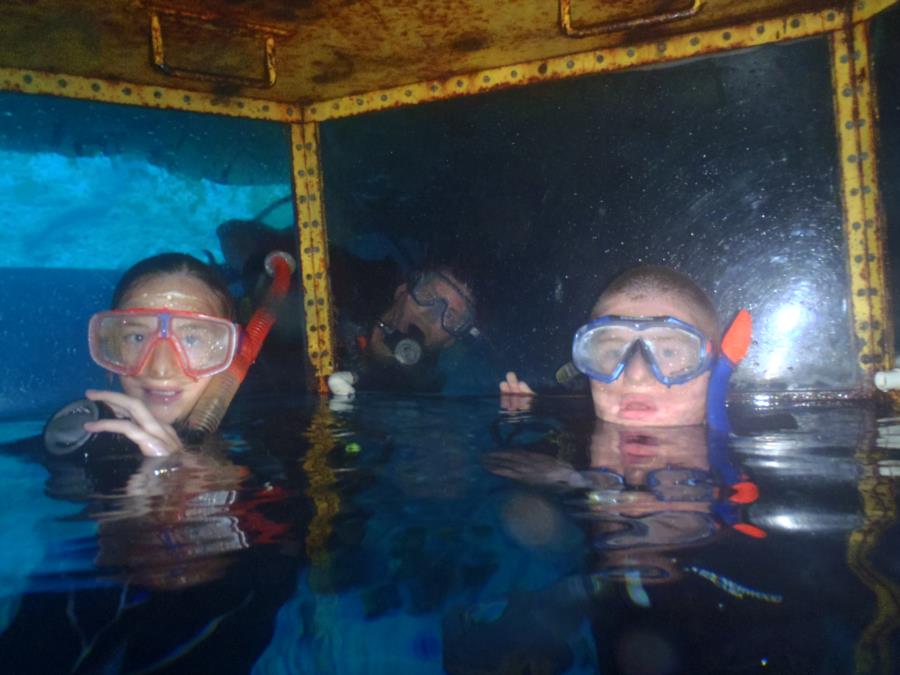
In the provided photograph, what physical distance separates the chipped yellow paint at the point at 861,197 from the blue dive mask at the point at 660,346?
1.05 metres

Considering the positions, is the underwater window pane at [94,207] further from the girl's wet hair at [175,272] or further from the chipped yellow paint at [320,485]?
the chipped yellow paint at [320,485]

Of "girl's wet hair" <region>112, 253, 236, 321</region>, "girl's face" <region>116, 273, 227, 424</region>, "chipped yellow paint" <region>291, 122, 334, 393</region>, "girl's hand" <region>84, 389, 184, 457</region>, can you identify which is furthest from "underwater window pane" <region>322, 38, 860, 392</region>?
"girl's hand" <region>84, 389, 184, 457</region>

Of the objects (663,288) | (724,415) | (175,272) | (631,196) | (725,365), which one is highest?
(631,196)

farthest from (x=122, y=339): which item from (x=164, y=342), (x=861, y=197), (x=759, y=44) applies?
(x=861, y=197)

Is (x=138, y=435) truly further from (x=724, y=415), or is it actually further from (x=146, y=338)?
(x=724, y=415)

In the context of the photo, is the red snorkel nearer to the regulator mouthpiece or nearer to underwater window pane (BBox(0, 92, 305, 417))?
underwater window pane (BBox(0, 92, 305, 417))

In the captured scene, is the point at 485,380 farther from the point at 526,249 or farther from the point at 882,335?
the point at 882,335

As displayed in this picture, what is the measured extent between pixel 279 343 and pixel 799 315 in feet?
10.9

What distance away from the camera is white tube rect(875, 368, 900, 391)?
327 cm

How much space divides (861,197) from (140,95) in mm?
4231

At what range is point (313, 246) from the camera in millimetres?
4273

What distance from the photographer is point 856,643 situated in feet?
3.77

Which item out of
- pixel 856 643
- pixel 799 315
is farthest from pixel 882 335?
pixel 856 643

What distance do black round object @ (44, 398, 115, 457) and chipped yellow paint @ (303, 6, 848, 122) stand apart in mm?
2479
